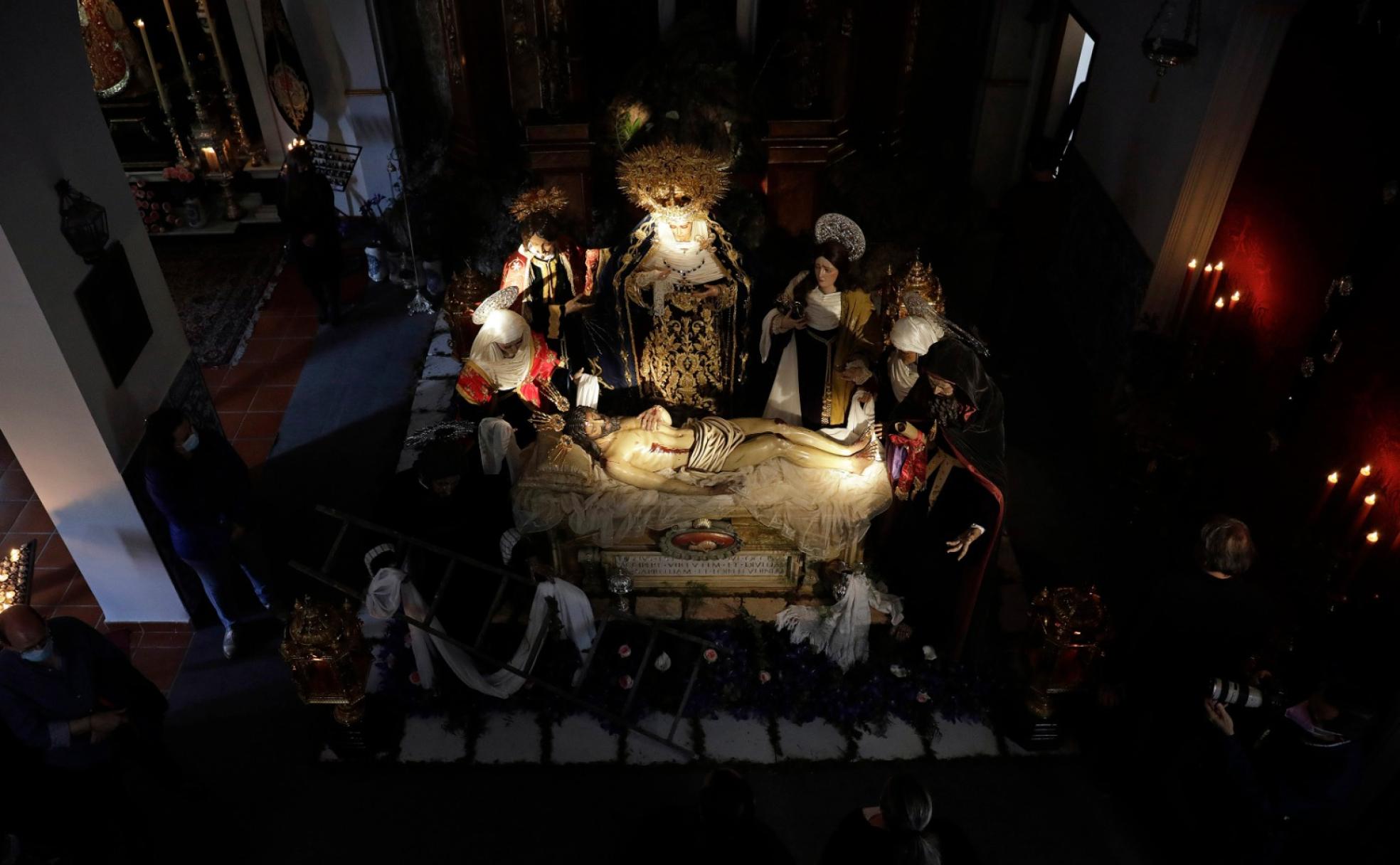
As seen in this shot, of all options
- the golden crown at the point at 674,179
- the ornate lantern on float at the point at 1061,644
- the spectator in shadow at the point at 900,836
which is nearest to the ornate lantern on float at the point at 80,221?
the golden crown at the point at 674,179

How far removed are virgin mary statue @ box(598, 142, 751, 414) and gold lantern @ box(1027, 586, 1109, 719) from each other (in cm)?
271

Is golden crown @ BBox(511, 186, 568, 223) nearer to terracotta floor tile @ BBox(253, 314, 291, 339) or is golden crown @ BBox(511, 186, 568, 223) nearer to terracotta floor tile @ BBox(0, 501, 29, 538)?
terracotta floor tile @ BBox(253, 314, 291, 339)

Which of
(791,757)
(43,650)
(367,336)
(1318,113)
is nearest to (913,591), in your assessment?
(791,757)

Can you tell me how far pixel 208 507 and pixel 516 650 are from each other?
2149 millimetres

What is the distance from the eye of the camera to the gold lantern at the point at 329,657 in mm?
5348

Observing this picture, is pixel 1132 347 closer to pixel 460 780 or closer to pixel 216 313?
pixel 460 780

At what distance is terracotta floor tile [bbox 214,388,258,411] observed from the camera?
29.0ft

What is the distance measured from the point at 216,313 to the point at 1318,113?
9.60 metres

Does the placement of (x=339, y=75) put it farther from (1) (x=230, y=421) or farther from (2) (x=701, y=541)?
(2) (x=701, y=541)

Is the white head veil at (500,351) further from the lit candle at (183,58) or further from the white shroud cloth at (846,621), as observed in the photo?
the lit candle at (183,58)

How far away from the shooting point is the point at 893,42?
9.88 meters

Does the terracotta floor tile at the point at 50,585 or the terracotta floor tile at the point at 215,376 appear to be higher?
the terracotta floor tile at the point at 215,376

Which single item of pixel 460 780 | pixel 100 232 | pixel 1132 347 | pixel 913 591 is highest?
pixel 100 232

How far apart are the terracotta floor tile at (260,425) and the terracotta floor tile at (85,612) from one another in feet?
6.54
